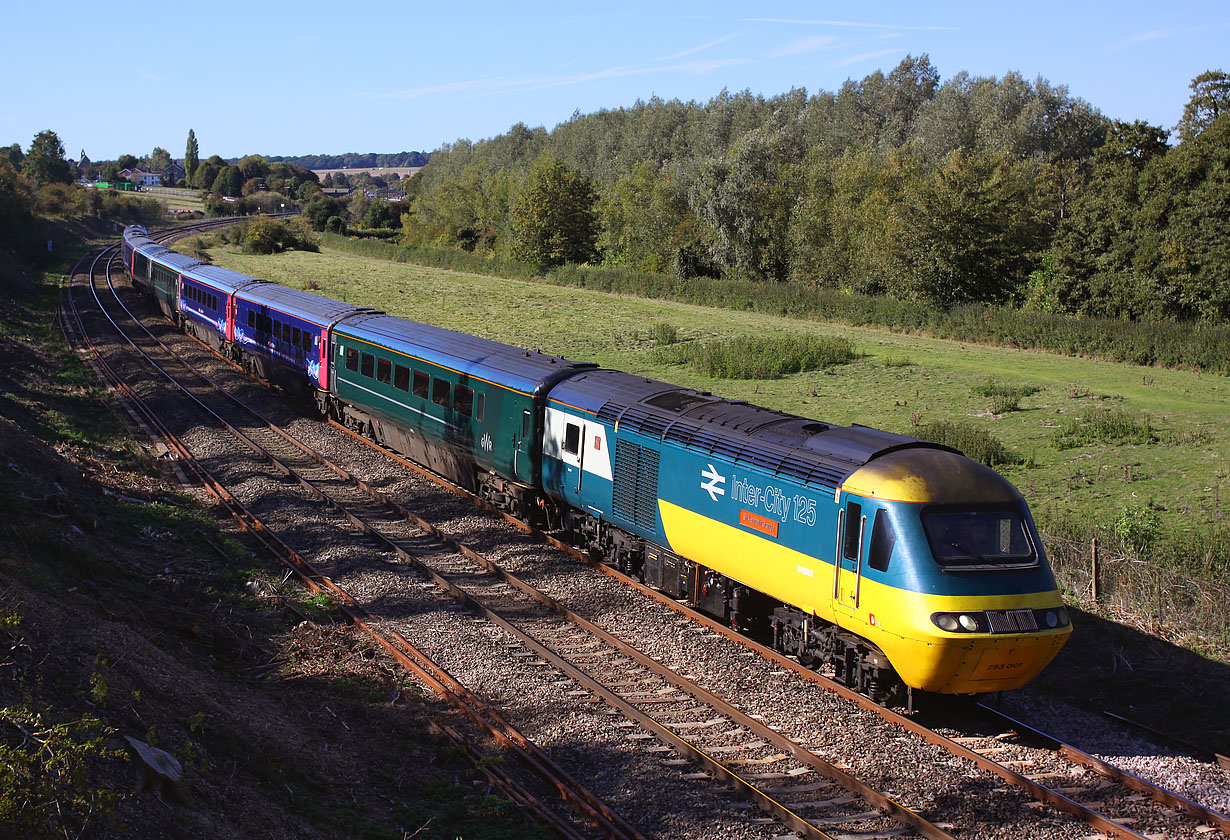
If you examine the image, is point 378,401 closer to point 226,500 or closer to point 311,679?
point 226,500

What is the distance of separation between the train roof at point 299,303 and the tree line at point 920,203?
30182mm

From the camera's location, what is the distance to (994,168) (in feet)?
152

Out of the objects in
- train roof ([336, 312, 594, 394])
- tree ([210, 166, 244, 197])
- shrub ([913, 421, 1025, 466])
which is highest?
tree ([210, 166, 244, 197])

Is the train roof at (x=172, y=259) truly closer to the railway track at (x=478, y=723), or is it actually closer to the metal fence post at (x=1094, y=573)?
the railway track at (x=478, y=723)

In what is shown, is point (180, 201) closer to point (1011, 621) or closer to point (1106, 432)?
point (1106, 432)

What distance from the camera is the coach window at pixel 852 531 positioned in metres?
10.4

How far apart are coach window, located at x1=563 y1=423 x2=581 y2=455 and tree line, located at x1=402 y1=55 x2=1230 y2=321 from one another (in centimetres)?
3062

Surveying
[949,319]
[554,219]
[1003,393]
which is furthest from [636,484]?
[554,219]

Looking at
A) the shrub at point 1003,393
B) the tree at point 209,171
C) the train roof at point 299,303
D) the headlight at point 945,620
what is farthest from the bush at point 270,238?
the tree at point 209,171

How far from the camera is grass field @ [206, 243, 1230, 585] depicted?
1856 centimetres

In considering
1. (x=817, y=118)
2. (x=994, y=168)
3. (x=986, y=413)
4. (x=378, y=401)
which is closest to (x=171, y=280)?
(x=378, y=401)

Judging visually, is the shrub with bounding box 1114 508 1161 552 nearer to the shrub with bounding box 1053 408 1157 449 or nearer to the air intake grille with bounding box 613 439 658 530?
the shrub with bounding box 1053 408 1157 449

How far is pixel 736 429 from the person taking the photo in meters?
12.8

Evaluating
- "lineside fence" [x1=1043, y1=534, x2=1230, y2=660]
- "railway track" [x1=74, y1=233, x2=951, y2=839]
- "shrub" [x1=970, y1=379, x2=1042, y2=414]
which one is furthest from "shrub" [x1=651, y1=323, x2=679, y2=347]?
"lineside fence" [x1=1043, y1=534, x2=1230, y2=660]
